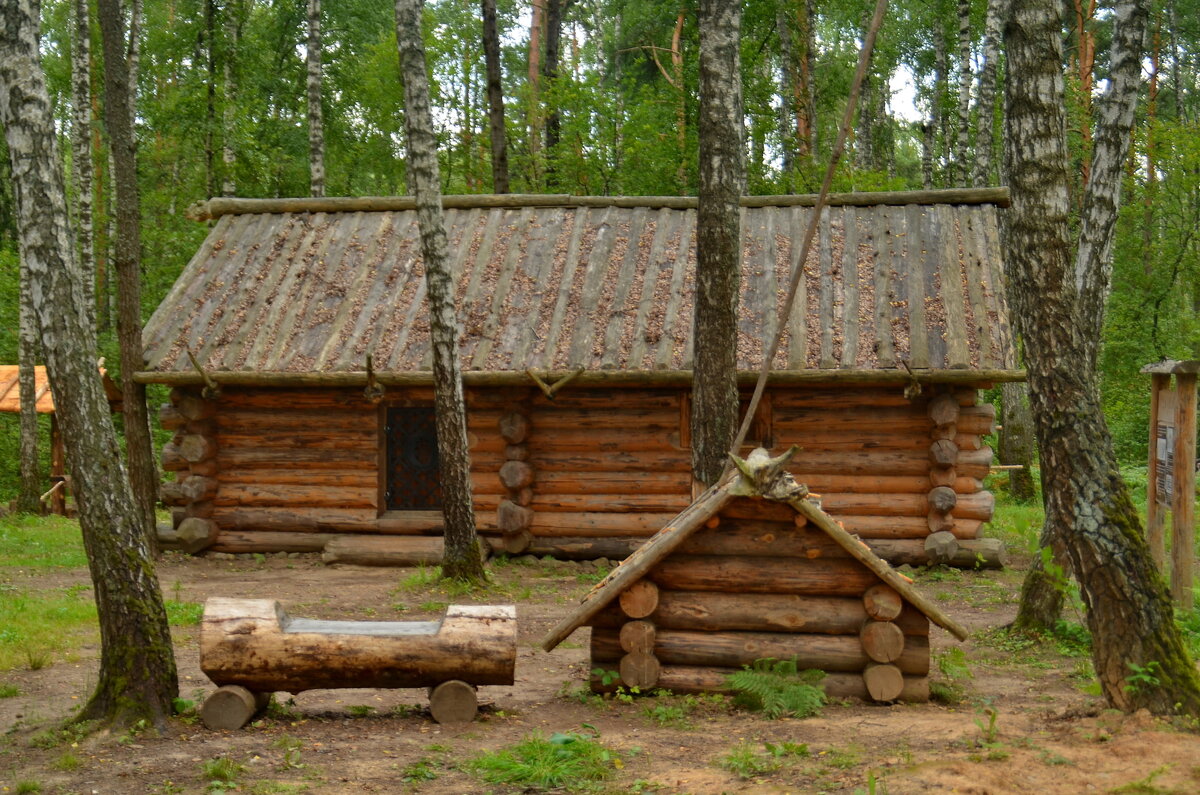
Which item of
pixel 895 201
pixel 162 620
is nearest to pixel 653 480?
pixel 895 201

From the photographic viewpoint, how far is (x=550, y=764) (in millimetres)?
6152

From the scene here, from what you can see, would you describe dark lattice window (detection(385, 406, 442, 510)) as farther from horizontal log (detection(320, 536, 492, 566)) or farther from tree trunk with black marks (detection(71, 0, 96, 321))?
tree trunk with black marks (detection(71, 0, 96, 321))

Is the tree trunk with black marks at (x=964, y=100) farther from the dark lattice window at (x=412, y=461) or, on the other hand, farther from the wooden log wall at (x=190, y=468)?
the wooden log wall at (x=190, y=468)

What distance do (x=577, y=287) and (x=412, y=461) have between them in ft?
10.5

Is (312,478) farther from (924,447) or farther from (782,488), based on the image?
(782,488)

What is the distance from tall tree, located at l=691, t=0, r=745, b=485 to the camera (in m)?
10.4

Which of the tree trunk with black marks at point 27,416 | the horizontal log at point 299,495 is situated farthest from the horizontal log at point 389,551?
the tree trunk with black marks at point 27,416

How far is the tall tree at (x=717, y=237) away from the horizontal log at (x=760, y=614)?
2786mm

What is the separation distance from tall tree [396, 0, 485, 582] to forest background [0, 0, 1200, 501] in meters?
9.51

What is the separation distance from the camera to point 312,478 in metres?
15.0

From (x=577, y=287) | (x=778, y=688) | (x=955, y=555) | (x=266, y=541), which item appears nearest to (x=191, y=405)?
(x=266, y=541)

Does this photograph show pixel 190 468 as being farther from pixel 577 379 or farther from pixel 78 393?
pixel 78 393

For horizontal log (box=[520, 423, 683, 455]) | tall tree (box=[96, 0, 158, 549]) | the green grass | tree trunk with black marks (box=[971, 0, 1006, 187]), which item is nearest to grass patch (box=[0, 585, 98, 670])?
tall tree (box=[96, 0, 158, 549])

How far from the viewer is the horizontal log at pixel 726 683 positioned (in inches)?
295
